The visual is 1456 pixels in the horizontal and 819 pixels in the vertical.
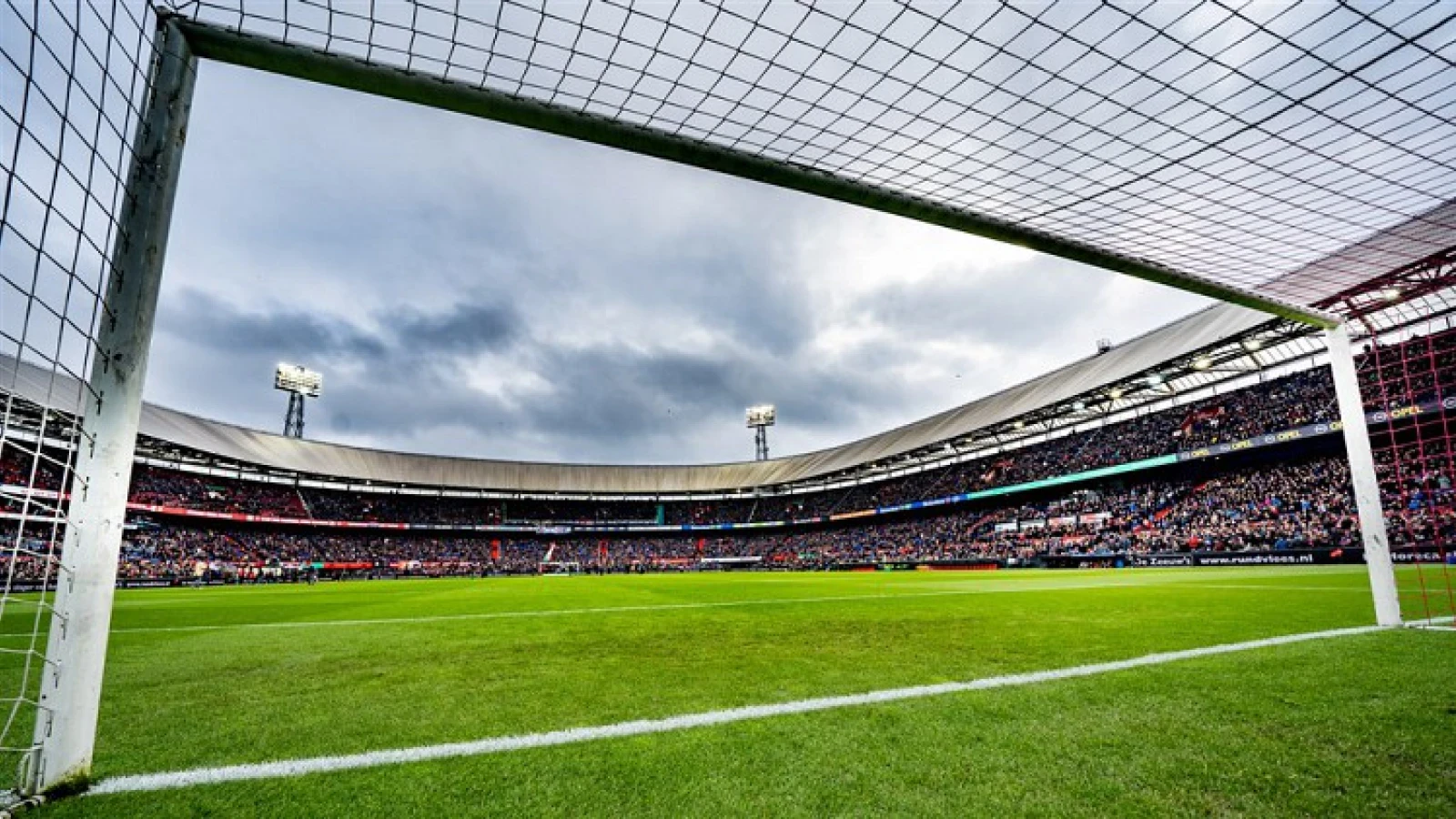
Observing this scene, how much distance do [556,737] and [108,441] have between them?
82.3 inches

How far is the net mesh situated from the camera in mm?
2303

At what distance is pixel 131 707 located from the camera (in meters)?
3.46

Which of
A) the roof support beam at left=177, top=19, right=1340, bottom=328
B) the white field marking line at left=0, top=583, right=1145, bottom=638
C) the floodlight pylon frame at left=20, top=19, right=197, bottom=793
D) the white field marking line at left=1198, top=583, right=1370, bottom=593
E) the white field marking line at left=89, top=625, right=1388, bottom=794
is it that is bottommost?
the white field marking line at left=0, top=583, right=1145, bottom=638

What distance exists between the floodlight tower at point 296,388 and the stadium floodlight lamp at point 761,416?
40539 millimetres

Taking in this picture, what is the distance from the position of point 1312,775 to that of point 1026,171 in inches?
144

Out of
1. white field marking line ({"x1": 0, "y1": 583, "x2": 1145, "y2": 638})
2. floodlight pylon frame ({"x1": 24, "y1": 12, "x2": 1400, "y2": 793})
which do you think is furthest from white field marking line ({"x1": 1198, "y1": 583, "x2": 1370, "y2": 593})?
floodlight pylon frame ({"x1": 24, "y1": 12, "x2": 1400, "y2": 793})

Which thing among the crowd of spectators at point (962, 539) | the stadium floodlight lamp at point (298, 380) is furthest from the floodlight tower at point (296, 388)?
the crowd of spectators at point (962, 539)

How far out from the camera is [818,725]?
8.84 ft

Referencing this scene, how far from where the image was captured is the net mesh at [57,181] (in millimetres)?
2303

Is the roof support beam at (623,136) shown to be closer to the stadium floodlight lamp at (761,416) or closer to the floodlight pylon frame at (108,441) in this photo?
the floodlight pylon frame at (108,441)

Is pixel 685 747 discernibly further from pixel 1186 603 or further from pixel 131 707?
pixel 1186 603

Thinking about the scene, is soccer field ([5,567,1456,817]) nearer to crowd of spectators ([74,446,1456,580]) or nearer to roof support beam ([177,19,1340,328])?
roof support beam ([177,19,1340,328])

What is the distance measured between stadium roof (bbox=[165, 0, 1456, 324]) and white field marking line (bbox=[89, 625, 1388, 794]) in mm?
2843

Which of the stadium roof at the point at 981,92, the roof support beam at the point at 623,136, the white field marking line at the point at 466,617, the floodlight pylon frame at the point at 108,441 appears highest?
the stadium roof at the point at 981,92
